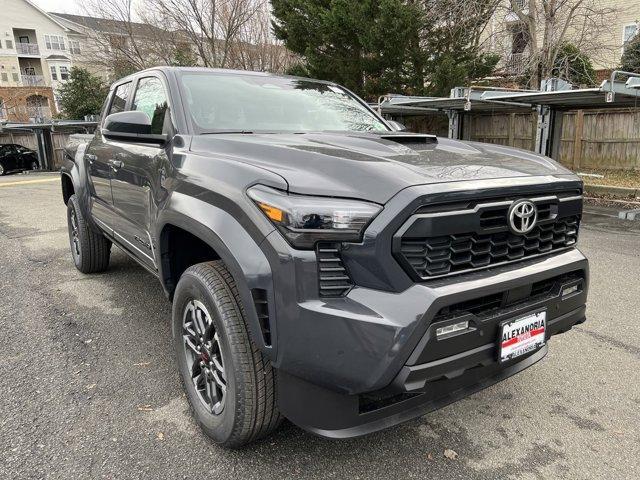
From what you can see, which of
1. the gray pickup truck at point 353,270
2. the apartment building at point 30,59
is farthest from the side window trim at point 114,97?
the apartment building at point 30,59

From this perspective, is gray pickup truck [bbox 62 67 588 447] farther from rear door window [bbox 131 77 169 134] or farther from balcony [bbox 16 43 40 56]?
balcony [bbox 16 43 40 56]

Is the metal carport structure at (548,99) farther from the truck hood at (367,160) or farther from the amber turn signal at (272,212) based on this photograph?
the amber turn signal at (272,212)

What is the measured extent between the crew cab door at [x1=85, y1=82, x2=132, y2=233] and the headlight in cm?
232

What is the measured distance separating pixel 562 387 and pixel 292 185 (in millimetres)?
2157

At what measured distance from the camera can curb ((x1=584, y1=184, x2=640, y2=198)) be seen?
10453 mm

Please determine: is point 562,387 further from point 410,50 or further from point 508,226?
point 410,50

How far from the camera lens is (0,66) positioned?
4722 centimetres

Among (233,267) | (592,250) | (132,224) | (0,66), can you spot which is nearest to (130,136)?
(132,224)

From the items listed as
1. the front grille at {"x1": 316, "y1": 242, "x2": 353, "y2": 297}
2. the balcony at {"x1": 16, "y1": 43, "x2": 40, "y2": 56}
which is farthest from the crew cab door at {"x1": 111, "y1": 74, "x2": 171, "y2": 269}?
the balcony at {"x1": 16, "y1": 43, "x2": 40, "y2": 56}

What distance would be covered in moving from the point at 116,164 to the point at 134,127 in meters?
0.85

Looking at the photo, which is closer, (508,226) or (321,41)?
(508,226)

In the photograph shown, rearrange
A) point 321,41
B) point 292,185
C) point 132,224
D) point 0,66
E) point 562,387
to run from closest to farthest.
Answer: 1. point 292,185
2. point 562,387
3. point 132,224
4. point 321,41
5. point 0,66

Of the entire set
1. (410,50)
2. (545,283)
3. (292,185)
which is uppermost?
(410,50)

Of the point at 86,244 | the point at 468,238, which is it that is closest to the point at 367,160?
the point at 468,238
